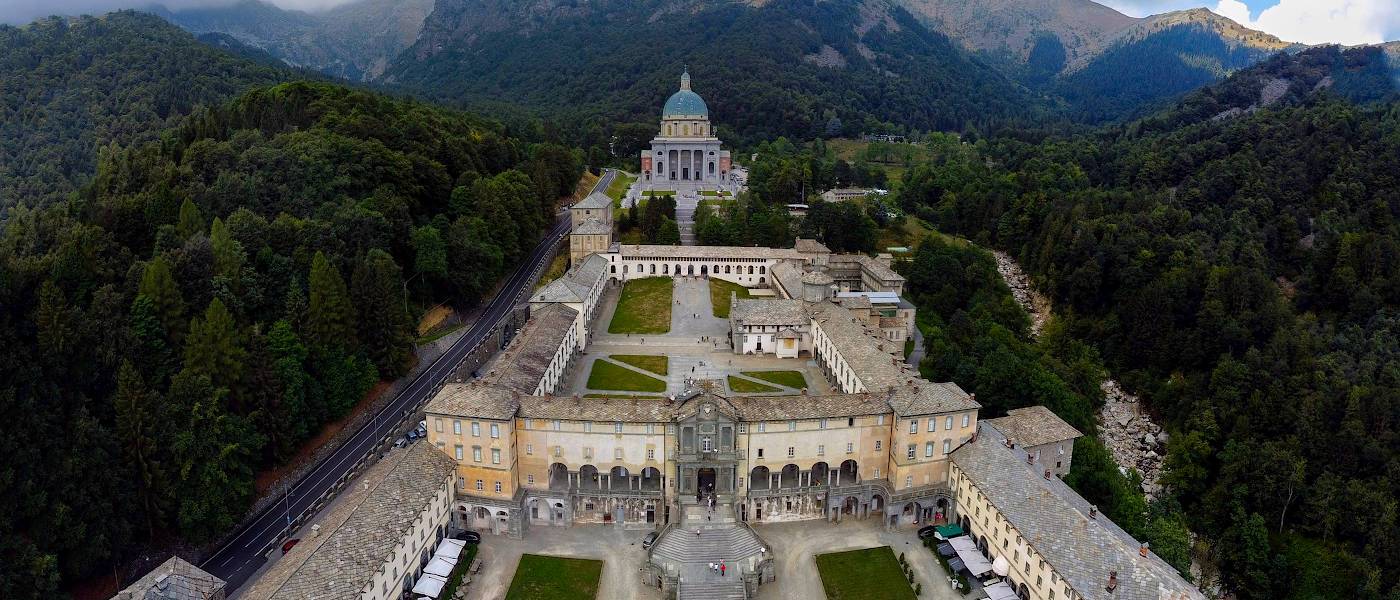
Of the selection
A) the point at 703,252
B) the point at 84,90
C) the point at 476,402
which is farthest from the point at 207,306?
the point at 84,90

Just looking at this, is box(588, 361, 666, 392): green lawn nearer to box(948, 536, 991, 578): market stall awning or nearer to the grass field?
box(948, 536, 991, 578): market stall awning

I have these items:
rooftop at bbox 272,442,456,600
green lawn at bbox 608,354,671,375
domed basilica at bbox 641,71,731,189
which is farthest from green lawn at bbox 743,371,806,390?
domed basilica at bbox 641,71,731,189

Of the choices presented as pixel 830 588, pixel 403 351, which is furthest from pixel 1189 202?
pixel 403 351

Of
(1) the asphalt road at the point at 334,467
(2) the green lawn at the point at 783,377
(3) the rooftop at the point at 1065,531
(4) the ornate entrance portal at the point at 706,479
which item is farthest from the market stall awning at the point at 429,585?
(2) the green lawn at the point at 783,377

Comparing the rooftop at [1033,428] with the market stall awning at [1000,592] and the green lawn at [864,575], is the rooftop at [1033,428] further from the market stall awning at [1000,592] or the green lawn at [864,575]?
the green lawn at [864,575]

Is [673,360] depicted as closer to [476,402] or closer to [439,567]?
[476,402]
